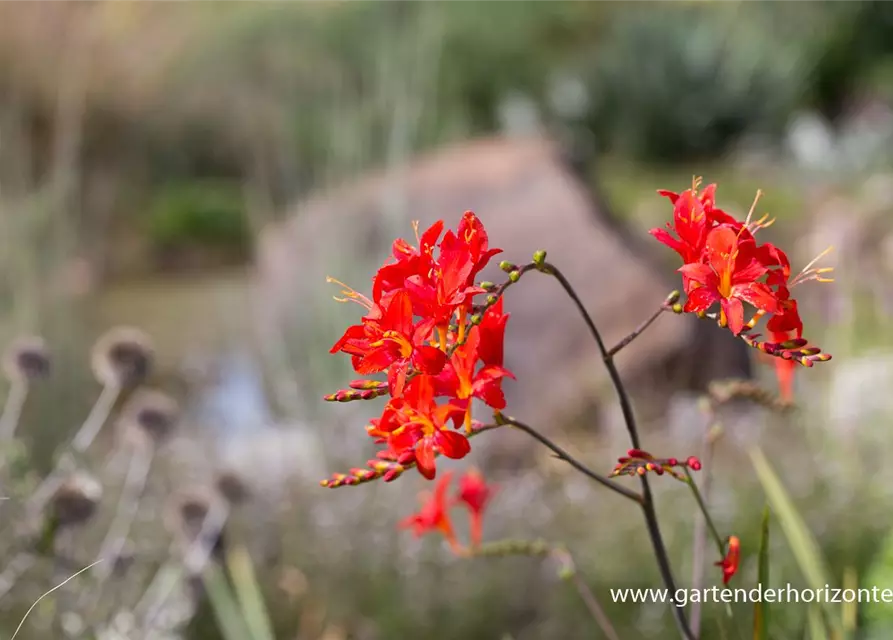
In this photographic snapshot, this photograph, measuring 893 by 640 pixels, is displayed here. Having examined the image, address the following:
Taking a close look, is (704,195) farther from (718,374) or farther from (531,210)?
(531,210)

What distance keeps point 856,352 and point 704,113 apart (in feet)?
12.7

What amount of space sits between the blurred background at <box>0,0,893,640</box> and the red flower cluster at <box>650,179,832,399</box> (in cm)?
24

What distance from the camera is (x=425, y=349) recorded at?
1.59 feet

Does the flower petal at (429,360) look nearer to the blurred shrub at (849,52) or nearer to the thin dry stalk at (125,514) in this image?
the thin dry stalk at (125,514)

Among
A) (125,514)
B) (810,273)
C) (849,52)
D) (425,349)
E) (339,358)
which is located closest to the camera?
(425,349)

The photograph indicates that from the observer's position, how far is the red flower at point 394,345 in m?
0.49

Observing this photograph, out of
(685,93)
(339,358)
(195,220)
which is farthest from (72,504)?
(685,93)

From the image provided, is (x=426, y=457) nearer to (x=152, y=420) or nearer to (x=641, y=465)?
(x=641, y=465)

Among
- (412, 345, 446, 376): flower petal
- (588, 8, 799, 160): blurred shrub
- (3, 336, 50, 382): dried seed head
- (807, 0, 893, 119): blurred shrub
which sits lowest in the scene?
(412, 345, 446, 376): flower petal

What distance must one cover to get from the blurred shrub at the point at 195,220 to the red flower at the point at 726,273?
5.35 metres

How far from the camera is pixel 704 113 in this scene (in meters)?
6.19

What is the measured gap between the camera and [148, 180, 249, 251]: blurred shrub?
5641 mm

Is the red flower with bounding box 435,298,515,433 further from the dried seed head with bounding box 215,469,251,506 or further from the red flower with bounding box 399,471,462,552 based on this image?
the dried seed head with bounding box 215,469,251,506

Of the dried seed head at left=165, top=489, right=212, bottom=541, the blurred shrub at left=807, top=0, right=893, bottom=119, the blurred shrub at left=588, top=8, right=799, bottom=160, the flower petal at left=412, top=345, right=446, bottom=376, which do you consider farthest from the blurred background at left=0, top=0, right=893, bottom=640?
the blurred shrub at left=807, top=0, right=893, bottom=119
